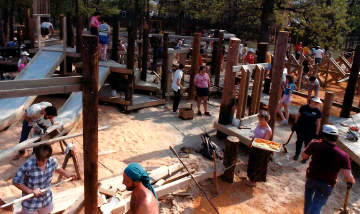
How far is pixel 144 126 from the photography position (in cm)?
936

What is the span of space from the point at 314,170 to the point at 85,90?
11.6 ft

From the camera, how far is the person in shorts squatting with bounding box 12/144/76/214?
3.93 m

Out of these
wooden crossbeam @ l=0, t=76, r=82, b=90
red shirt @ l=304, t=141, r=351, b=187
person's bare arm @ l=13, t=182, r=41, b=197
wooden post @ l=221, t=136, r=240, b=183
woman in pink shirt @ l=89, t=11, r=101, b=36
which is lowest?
wooden post @ l=221, t=136, r=240, b=183

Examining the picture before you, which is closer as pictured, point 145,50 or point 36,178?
point 36,178

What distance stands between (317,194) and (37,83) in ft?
14.1

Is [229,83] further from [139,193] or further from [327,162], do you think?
[139,193]

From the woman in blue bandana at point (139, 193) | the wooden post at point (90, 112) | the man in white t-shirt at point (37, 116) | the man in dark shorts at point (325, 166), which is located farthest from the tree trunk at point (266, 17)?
the woman in blue bandana at point (139, 193)

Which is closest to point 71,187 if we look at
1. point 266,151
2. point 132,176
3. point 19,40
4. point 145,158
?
point 145,158

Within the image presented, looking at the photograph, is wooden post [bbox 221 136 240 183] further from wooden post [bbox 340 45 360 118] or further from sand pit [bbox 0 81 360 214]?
wooden post [bbox 340 45 360 118]

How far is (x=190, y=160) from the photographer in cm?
743

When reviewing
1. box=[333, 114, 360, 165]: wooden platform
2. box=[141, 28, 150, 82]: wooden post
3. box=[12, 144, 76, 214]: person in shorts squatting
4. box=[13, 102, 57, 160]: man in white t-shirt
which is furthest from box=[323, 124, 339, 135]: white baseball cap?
box=[141, 28, 150, 82]: wooden post

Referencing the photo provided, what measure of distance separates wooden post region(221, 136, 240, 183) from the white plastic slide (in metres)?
5.64

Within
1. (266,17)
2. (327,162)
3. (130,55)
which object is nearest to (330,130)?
(327,162)

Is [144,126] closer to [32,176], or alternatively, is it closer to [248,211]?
[248,211]
